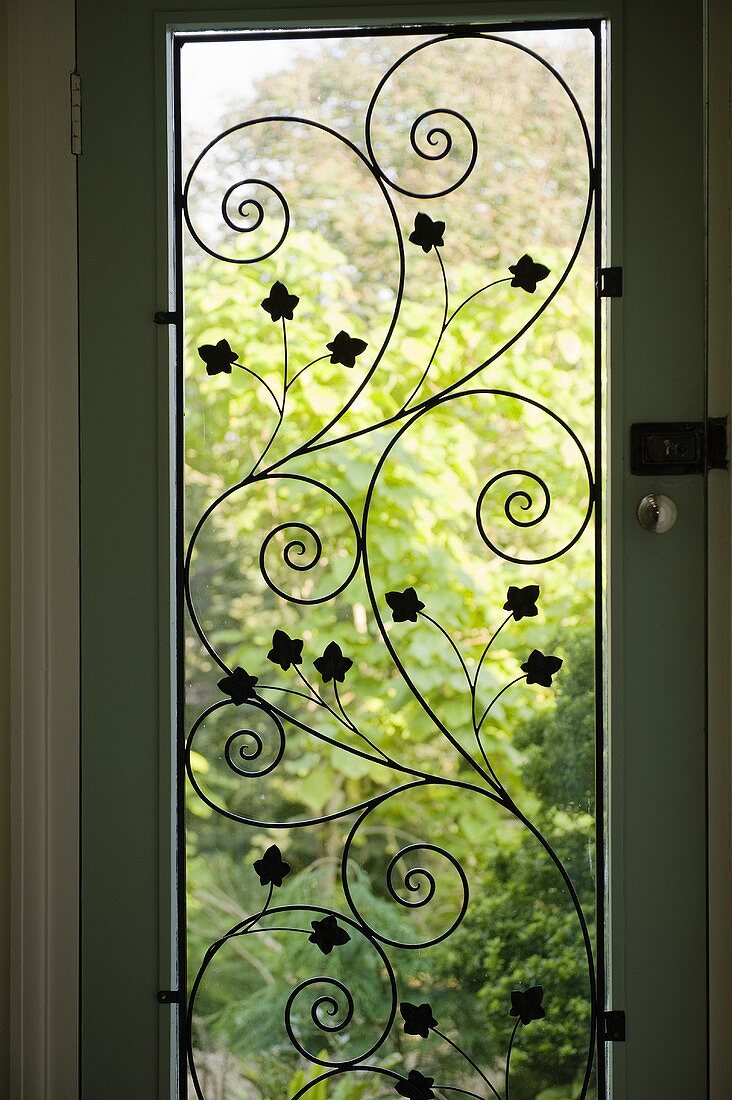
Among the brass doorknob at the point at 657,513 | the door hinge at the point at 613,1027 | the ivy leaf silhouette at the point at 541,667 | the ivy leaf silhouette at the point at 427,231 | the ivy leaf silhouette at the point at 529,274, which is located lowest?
the door hinge at the point at 613,1027

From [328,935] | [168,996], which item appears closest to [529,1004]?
[328,935]

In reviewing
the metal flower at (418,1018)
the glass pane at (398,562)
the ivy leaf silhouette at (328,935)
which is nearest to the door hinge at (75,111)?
the glass pane at (398,562)

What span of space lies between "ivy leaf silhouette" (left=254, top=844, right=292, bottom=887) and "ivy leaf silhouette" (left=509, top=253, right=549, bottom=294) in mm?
925

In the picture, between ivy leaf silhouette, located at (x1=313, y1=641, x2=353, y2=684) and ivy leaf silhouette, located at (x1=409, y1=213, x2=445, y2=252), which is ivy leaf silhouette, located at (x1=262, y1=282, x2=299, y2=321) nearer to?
ivy leaf silhouette, located at (x1=409, y1=213, x2=445, y2=252)

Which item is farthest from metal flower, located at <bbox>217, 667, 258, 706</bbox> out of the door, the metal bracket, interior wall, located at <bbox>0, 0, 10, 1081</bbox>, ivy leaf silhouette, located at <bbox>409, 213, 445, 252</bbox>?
ivy leaf silhouette, located at <bbox>409, 213, 445, 252</bbox>

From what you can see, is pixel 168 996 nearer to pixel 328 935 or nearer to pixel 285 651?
pixel 328 935

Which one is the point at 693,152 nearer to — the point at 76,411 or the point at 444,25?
the point at 444,25

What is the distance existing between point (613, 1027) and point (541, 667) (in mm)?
541

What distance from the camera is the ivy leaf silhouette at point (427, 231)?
51.6 inches

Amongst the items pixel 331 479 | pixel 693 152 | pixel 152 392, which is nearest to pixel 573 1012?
pixel 331 479

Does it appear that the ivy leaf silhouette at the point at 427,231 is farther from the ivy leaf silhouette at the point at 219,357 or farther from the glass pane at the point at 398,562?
the ivy leaf silhouette at the point at 219,357

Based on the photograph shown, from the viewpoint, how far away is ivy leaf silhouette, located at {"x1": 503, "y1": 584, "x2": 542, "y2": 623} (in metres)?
1.31

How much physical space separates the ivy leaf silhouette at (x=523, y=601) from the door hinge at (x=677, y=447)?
0.24 m

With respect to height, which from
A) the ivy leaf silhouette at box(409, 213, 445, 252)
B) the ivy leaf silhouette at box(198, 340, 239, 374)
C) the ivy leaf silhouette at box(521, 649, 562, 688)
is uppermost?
the ivy leaf silhouette at box(409, 213, 445, 252)
